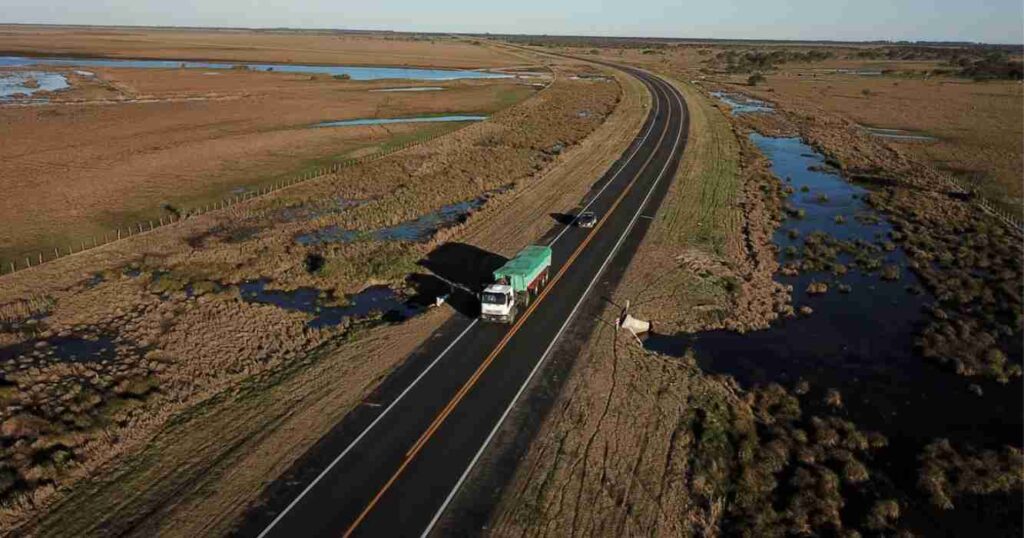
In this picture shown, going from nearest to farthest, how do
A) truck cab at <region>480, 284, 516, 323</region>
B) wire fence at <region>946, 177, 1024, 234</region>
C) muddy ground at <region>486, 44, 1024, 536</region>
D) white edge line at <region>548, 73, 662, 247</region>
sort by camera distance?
muddy ground at <region>486, 44, 1024, 536</region>
truck cab at <region>480, 284, 516, 323</region>
white edge line at <region>548, 73, 662, 247</region>
wire fence at <region>946, 177, 1024, 234</region>

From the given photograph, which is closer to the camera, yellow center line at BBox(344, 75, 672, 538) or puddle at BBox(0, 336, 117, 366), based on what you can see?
yellow center line at BBox(344, 75, 672, 538)

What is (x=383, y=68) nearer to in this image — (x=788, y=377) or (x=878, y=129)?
(x=878, y=129)

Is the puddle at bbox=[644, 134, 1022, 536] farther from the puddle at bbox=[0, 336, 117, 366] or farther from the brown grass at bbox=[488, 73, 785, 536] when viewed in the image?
the puddle at bbox=[0, 336, 117, 366]

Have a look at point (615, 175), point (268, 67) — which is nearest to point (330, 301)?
point (615, 175)

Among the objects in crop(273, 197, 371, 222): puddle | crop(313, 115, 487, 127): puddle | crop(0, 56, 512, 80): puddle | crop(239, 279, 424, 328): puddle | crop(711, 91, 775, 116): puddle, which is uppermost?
crop(0, 56, 512, 80): puddle

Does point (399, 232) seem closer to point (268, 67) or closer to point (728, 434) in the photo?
point (728, 434)

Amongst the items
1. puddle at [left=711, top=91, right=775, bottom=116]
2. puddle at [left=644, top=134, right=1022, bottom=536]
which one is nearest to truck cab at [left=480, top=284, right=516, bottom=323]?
puddle at [left=644, top=134, right=1022, bottom=536]

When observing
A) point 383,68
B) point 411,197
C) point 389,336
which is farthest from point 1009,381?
point 383,68
